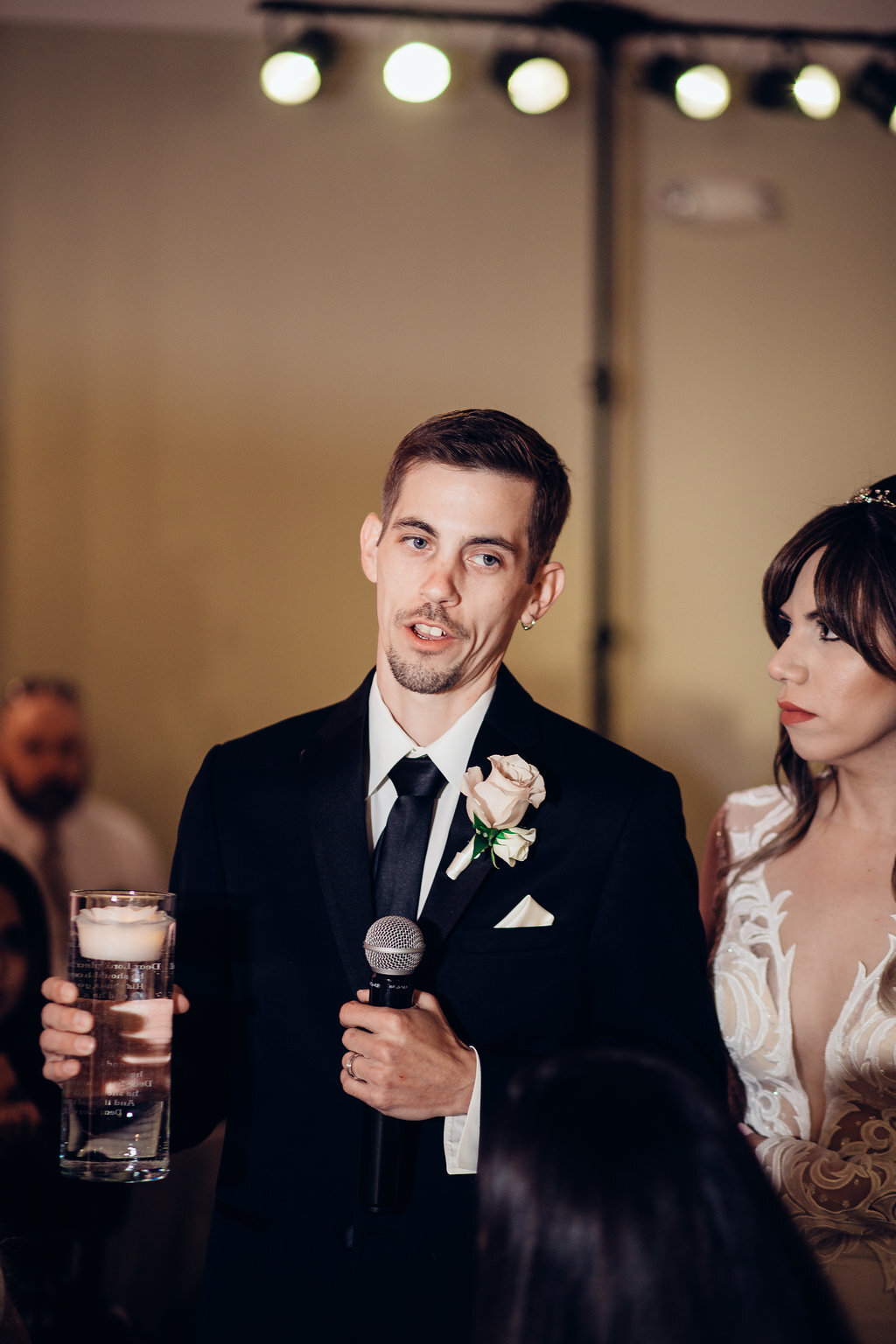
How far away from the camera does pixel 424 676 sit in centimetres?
169

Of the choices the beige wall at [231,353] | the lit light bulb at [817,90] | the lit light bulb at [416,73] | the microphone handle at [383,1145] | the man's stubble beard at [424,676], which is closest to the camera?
the microphone handle at [383,1145]

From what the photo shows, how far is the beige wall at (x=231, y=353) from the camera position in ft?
14.7

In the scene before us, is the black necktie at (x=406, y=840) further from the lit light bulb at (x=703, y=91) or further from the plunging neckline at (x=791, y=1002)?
the lit light bulb at (x=703, y=91)

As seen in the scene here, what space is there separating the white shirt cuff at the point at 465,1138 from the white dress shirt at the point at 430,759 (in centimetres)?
27

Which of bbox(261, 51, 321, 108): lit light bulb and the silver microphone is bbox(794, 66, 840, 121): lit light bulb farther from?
the silver microphone

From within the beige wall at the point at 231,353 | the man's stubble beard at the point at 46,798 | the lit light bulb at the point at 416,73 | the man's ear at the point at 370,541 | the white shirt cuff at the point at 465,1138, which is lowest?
the white shirt cuff at the point at 465,1138

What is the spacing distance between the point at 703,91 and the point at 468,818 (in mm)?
3809

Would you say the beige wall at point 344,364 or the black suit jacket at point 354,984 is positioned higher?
the beige wall at point 344,364

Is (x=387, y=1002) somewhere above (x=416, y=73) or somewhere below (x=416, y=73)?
→ below

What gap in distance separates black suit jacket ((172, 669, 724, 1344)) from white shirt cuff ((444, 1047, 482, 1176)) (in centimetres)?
4

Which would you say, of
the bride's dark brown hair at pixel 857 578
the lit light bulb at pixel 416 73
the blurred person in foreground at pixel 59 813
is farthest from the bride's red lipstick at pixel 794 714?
the lit light bulb at pixel 416 73

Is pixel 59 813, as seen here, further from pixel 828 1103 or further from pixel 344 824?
pixel 828 1103

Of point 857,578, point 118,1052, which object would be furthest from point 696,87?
point 118,1052

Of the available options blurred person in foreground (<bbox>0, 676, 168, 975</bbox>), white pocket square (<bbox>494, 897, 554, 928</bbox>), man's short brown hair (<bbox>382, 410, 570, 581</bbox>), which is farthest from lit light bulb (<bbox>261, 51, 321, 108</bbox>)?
white pocket square (<bbox>494, 897, 554, 928</bbox>)
